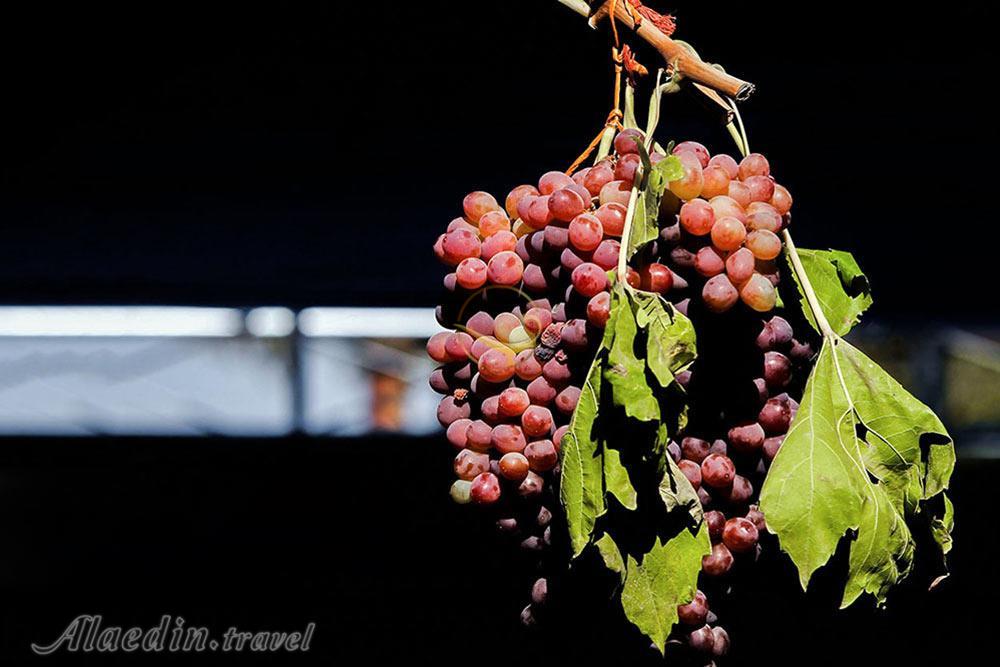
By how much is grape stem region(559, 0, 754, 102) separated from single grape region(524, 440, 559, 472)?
26 centimetres

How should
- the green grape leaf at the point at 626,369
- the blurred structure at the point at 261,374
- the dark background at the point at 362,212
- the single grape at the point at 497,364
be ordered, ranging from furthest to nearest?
1. the blurred structure at the point at 261,374
2. the dark background at the point at 362,212
3. the single grape at the point at 497,364
4. the green grape leaf at the point at 626,369

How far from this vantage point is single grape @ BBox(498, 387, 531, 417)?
24.0 inches

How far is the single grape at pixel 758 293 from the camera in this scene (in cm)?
58

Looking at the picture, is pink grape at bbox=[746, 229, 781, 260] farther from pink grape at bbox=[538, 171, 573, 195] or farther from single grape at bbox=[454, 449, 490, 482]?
single grape at bbox=[454, 449, 490, 482]

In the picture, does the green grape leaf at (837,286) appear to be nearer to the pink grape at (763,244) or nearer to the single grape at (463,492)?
the pink grape at (763,244)

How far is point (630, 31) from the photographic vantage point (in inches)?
24.9

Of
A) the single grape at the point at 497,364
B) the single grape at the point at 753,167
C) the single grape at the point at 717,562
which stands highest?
the single grape at the point at 753,167

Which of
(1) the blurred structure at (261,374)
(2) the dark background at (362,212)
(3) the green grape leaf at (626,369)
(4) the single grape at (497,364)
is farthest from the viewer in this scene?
(1) the blurred structure at (261,374)

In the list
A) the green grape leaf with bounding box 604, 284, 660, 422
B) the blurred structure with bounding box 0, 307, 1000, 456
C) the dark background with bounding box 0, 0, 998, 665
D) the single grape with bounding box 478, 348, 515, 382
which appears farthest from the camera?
the blurred structure with bounding box 0, 307, 1000, 456

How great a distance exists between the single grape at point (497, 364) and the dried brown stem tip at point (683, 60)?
0.74 ft

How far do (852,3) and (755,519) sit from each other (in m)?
1.56

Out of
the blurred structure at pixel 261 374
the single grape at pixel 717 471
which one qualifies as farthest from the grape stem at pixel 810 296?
the blurred structure at pixel 261 374

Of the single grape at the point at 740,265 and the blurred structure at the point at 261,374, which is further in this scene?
the blurred structure at the point at 261,374

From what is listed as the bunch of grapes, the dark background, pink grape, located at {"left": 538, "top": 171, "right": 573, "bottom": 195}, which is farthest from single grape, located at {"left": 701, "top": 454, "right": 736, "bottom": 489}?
the dark background
